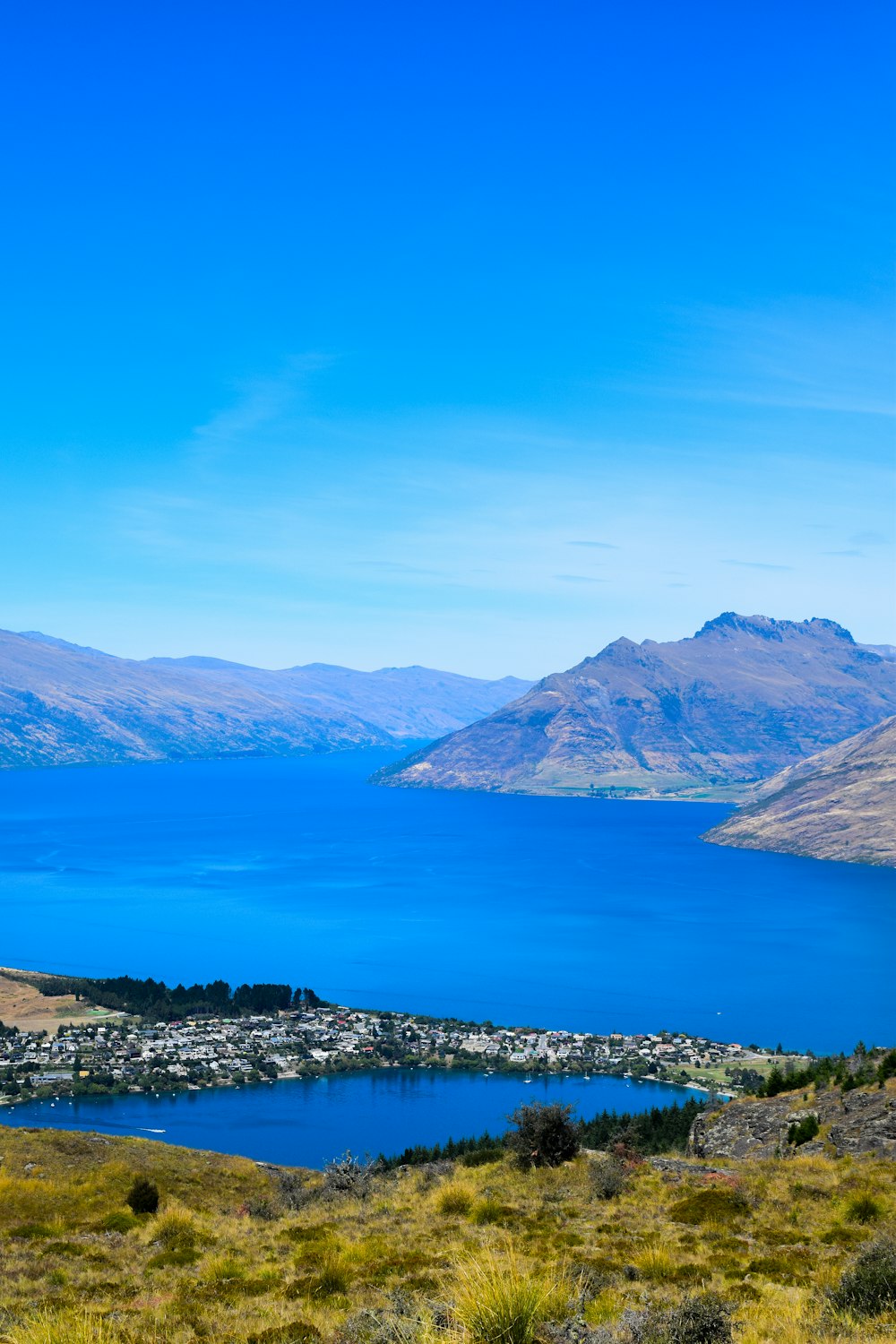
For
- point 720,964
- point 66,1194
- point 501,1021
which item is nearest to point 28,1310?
point 66,1194

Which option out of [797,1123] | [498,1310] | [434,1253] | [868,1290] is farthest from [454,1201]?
[498,1310]

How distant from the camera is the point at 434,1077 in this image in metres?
117

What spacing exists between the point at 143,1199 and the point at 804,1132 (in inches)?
739

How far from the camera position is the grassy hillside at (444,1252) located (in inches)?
445

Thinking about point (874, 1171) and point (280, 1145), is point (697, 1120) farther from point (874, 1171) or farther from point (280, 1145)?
point (280, 1145)

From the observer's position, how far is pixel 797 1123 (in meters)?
30.2

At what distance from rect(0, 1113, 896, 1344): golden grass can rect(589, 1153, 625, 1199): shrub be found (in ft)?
0.80

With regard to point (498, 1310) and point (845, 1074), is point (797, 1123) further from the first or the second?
point (498, 1310)

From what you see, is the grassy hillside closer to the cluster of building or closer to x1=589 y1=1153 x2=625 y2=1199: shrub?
x1=589 y1=1153 x2=625 y2=1199: shrub

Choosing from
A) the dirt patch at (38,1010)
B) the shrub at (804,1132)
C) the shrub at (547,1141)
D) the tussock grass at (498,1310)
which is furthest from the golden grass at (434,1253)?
the dirt patch at (38,1010)

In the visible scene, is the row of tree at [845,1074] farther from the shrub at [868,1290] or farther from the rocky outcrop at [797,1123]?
the shrub at [868,1290]

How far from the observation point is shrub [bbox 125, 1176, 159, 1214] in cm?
2450

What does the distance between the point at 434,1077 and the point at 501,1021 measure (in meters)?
26.0

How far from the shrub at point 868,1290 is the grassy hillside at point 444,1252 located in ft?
0.82
